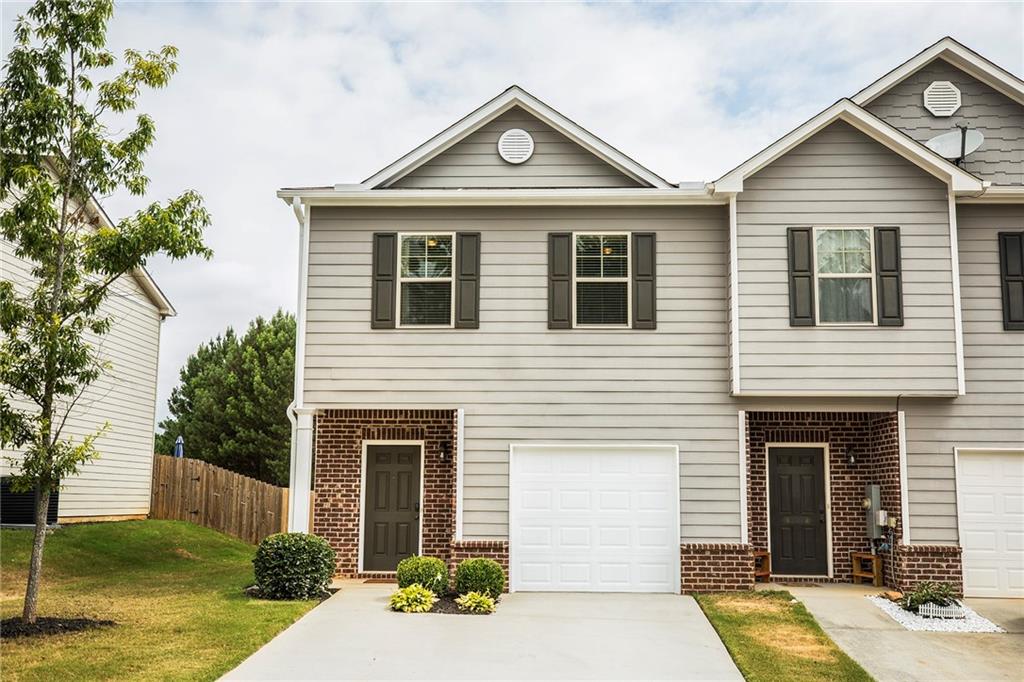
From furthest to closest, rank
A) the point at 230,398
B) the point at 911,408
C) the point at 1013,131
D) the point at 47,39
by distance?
the point at 230,398
the point at 1013,131
the point at 911,408
the point at 47,39

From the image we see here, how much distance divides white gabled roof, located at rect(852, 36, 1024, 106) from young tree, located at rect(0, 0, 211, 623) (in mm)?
10001

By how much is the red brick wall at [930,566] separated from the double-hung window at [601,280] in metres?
5.04

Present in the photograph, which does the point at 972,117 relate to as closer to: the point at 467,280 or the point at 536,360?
the point at 536,360

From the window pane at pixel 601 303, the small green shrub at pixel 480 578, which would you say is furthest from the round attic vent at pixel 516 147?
the small green shrub at pixel 480 578

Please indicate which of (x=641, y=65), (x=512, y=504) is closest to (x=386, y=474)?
(x=512, y=504)

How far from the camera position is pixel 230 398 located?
3034 centimetres

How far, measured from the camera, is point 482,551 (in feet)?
41.9

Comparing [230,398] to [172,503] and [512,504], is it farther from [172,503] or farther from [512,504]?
[512,504]

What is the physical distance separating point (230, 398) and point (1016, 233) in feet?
79.4

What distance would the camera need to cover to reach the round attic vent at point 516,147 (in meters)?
13.6

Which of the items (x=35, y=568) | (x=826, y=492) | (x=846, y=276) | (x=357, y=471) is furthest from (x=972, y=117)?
(x=35, y=568)

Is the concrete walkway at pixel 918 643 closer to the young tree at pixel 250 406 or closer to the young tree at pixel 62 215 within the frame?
the young tree at pixel 62 215

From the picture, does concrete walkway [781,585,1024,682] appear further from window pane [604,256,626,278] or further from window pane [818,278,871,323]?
window pane [604,256,626,278]

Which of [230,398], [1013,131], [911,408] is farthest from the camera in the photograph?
[230,398]
